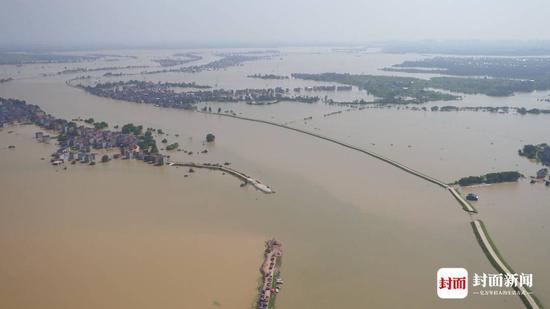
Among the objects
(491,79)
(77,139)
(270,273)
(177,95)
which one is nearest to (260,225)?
(270,273)

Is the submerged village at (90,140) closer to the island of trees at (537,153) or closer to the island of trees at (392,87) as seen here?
the island of trees at (537,153)

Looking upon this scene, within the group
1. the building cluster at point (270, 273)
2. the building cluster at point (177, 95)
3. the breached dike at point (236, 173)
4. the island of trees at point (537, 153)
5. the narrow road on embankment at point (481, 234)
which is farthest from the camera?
the building cluster at point (177, 95)

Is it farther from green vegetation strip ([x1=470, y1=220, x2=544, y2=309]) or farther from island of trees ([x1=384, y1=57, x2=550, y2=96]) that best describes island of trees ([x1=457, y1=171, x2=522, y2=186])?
island of trees ([x1=384, y1=57, x2=550, y2=96])

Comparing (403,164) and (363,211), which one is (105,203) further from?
(403,164)

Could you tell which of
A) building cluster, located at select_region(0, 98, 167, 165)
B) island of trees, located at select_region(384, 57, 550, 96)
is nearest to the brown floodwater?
building cluster, located at select_region(0, 98, 167, 165)

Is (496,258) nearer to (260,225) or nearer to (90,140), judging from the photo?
(260,225)

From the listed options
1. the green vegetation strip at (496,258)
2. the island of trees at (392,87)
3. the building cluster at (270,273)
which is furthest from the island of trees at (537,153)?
the island of trees at (392,87)

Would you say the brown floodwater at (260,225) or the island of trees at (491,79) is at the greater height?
the island of trees at (491,79)

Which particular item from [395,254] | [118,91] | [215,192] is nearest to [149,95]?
[118,91]
